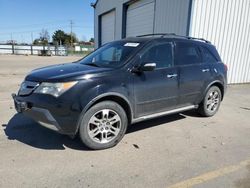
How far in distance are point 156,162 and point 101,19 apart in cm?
1763

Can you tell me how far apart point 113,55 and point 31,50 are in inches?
1850

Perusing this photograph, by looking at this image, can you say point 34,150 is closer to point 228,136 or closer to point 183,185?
point 183,185

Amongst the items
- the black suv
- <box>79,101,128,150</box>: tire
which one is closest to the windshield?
the black suv

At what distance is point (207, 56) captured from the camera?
5.70m

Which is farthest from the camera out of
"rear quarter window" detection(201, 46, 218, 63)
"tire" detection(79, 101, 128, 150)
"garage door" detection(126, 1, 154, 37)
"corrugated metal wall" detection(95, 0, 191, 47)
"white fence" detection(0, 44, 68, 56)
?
"white fence" detection(0, 44, 68, 56)

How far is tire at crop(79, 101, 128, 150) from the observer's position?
12.4 ft

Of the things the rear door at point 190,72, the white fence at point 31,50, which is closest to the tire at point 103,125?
the rear door at point 190,72

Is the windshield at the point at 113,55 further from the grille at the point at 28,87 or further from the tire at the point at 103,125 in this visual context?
the grille at the point at 28,87

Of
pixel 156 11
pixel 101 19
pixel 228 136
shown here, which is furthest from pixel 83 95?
pixel 101 19

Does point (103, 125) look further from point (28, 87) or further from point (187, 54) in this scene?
point (187, 54)

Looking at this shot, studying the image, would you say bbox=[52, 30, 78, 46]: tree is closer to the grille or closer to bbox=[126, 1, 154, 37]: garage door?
bbox=[126, 1, 154, 37]: garage door

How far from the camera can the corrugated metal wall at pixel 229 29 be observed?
9422 millimetres

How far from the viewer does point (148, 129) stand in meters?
4.96

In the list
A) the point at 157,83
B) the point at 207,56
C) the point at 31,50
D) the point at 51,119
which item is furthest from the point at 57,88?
the point at 31,50
